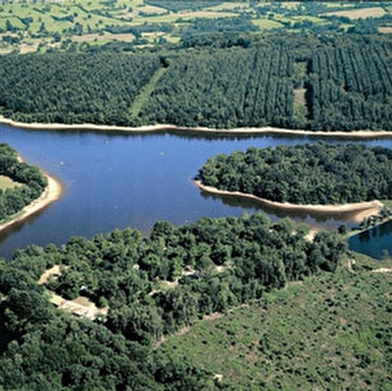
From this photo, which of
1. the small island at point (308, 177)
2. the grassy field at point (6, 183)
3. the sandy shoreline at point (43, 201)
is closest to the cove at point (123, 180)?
the sandy shoreline at point (43, 201)

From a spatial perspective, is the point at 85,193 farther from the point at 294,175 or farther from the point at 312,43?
the point at 312,43

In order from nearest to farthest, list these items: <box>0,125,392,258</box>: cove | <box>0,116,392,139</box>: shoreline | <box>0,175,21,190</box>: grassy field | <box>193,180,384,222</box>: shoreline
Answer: <box>0,125,392,258</box>: cove, <box>193,180,384,222</box>: shoreline, <box>0,175,21,190</box>: grassy field, <box>0,116,392,139</box>: shoreline

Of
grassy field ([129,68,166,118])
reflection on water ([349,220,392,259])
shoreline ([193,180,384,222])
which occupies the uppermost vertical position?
grassy field ([129,68,166,118])

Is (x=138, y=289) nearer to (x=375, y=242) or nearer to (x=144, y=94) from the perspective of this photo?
(x=375, y=242)

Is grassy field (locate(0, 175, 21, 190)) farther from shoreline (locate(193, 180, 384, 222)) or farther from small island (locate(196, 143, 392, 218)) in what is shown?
shoreline (locate(193, 180, 384, 222))

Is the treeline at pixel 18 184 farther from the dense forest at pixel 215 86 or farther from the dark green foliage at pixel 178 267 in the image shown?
the dense forest at pixel 215 86

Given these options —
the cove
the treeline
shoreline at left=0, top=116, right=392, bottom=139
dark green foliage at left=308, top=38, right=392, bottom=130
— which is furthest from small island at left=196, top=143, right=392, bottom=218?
the treeline

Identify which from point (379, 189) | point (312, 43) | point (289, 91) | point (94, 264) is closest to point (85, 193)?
point (94, 264)
